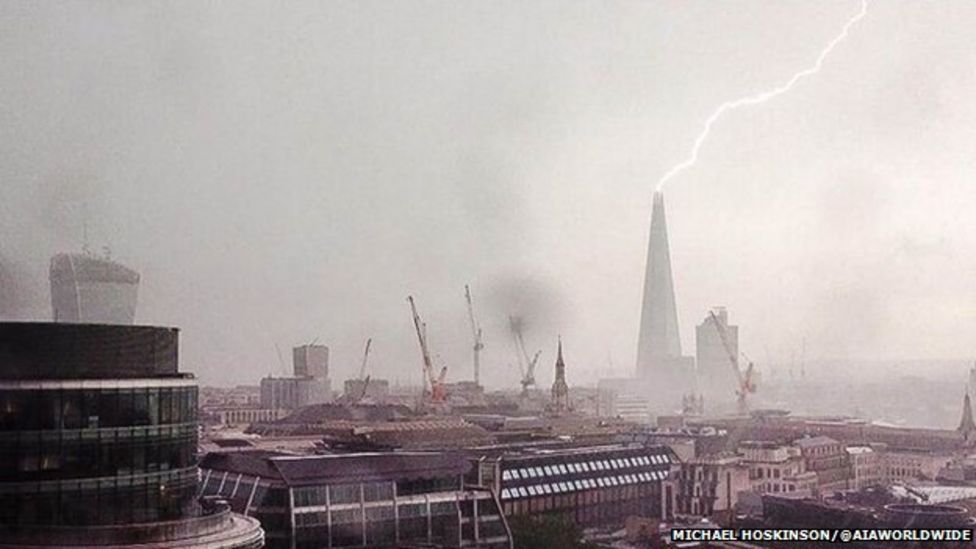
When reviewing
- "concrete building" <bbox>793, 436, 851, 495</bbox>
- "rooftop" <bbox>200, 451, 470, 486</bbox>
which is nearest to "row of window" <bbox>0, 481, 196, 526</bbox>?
"rooftop" <bbox>200, 451, 470, 486</bbox>

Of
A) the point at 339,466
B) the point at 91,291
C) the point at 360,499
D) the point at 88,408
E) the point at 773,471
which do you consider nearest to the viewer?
the point at 88,408

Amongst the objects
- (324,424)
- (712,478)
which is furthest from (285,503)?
(324,424)

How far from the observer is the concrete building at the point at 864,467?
101 metres

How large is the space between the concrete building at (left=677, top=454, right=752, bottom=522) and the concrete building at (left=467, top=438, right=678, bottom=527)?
1.41m

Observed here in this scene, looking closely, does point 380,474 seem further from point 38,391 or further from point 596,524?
point 596,524

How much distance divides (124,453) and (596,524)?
1697 inches

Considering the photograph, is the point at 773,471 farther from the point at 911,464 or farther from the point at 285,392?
the point at 285,392

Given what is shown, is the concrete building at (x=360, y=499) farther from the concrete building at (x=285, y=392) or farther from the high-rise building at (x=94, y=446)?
the concrete building at (x=285, y=392)

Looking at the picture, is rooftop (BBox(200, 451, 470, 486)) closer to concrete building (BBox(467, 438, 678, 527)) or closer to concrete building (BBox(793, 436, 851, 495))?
concrete building (BBox(467, 438, 678, 527))

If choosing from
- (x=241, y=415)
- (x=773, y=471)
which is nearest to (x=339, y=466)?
(x=773, y=471)

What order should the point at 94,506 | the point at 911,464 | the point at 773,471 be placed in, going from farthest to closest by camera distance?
1. the point at 911,464
2. the point at 773,471
3. the point at 94,506

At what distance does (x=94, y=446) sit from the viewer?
113 ft

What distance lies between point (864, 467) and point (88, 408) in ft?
281

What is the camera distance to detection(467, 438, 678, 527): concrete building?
67312 millimetres
